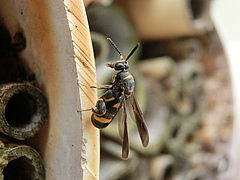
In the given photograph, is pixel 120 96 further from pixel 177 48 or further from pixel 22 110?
pixel 177 48

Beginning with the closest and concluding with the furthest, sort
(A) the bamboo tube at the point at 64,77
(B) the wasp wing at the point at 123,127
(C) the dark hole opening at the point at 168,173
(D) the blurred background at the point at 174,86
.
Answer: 1. (A) the bamboo tube at the point at 64,77
2. (B) the wasp wing at the point at 123,127
3. (D) the blurred background at the point at 174,86
4. (C) the dark hole opening at the point at 168,173

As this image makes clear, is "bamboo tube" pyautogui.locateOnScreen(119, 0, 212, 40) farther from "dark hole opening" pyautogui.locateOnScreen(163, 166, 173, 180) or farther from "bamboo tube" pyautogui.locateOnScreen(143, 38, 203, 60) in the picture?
"dark hole opening" pyautogui.locateOnScreen(163, 166, 173, 180)

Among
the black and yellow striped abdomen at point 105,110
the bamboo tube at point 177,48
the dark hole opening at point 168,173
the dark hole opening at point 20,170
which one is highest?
the bamboo tube at point 177,48

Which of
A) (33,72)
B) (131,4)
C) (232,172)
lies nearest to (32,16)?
(33,72)

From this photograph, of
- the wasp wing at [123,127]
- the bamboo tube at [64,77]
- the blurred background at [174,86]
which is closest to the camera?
the bamboo tube at [64,77]

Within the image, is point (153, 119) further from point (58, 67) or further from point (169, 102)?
point (58, 67)

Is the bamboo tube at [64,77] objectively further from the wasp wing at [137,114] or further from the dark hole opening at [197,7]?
the dark hole opening at [197,7]

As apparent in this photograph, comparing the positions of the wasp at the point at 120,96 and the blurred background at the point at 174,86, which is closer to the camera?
the wasp at the point at 120,96

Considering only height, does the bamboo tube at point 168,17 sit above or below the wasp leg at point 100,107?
above

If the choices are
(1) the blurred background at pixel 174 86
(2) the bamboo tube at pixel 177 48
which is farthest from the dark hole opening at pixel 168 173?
(2) the bamboo tube at pixel 177 48
